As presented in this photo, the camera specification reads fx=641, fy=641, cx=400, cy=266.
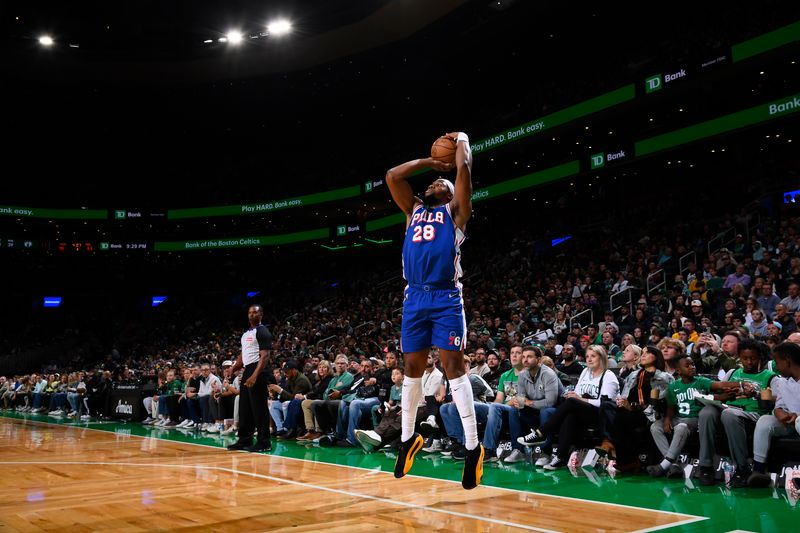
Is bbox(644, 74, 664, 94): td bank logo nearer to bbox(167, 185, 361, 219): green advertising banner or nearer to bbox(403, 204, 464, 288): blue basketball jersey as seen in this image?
bbox(167, 185, 361, 219): green advertising banner

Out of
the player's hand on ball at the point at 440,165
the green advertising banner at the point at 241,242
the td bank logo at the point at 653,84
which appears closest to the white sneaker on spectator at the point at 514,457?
the player's hand on ball at the point at 440,165

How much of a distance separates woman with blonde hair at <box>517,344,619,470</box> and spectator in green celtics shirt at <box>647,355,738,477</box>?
1.88 ft

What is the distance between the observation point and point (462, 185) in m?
4.03

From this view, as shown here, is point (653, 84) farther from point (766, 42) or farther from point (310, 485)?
point (310, 485)

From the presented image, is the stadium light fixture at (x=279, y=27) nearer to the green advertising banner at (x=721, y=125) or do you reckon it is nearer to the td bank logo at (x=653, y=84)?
the td bank logo at (x=653, y=84)

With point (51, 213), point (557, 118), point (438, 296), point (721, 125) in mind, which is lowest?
point (438, 296)

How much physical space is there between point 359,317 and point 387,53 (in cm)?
991

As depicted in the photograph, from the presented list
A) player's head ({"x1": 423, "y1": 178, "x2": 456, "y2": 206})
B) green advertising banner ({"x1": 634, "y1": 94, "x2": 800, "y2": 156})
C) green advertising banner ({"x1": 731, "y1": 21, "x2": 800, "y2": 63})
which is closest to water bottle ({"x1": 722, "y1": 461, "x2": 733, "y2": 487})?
player's head ({"x1": 423, "y1": 178, "x2": 456, "y2": 206})

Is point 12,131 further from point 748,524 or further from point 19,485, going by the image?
point 748,524

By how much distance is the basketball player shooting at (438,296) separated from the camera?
13.2 feet

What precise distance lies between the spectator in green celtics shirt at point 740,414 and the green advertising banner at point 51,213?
A: 97.8 ft

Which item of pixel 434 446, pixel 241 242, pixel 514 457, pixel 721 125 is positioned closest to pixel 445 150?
pixel 514 457

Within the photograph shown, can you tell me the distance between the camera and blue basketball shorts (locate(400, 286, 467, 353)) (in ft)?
13.1

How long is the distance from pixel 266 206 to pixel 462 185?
25.6 metres
